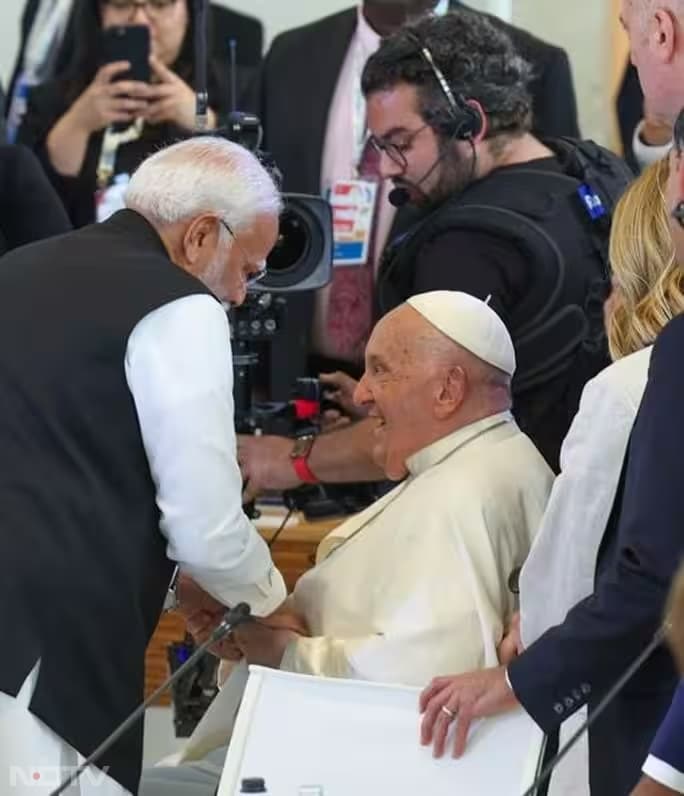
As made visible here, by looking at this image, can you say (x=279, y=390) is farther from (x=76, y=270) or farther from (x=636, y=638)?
(x=636, y=638)

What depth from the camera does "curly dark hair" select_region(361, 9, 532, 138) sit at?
2.88m

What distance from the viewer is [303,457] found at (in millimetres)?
2805

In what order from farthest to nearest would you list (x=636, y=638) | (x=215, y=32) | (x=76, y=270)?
A: (x=215, y=32) → (x=76, y=270) → (x=636, y=638)

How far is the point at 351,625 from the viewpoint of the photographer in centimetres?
233

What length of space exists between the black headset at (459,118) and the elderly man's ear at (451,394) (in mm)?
626

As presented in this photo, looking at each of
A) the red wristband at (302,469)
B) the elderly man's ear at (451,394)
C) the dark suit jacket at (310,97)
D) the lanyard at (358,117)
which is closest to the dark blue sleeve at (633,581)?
the elderly man's ear at (451,394)

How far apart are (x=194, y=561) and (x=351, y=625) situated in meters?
0.29

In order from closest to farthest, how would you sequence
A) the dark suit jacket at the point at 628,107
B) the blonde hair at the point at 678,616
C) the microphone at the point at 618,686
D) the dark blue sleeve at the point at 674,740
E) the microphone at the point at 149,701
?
the blonde hair at the point at 678,616
the dark blue sleeve at the point at 674,740
the microphone at the point at 618,686
the microphone at the point at 149,701
the dark suit jacket at the point at 628,107

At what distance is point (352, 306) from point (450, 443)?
4.68ft

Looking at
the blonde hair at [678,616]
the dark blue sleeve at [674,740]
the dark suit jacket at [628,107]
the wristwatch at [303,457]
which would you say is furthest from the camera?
the dark suit jacket at [628,107]

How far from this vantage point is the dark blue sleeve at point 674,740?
148 cm

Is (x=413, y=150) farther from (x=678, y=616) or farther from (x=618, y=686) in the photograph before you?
(x=678, y=616)

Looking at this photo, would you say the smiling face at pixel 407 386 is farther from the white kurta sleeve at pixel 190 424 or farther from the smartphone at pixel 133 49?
the smartphone at pixel 133 49

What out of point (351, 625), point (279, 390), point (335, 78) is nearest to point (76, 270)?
point (351, 625)
